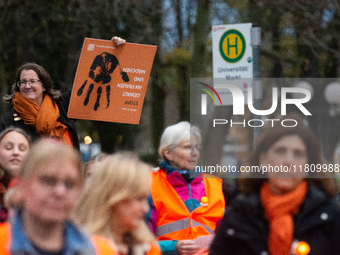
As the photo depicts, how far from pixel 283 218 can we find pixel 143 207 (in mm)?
573

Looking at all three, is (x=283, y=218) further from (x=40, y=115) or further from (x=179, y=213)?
(x=40, y=115)

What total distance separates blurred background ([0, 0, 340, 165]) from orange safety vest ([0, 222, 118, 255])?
8418 millimetres

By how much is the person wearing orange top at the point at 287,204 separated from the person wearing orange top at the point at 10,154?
5.03 feet

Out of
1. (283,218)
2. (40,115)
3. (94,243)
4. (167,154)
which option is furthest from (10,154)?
(283,218)

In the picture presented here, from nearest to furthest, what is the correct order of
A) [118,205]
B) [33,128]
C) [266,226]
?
[118,205]
[266,226]
[33,128]

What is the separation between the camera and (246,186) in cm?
242

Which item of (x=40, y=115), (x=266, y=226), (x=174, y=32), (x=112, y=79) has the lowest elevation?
(x=266, y=226)

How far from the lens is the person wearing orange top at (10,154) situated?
10.9 feet

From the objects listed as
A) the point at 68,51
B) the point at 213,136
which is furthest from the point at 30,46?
the point at 213,136

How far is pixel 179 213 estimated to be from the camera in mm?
3729

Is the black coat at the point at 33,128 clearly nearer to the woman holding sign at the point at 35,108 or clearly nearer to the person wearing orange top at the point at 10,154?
the woman holding sign at the point at 35,108

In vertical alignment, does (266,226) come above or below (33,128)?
below

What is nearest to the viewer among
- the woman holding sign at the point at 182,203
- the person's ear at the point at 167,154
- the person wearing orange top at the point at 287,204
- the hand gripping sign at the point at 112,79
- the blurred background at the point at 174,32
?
the person wearing orange top at the point at 287,204

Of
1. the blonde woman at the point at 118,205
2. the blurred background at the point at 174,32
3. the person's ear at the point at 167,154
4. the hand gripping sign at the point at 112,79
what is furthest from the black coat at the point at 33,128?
the blurred background at the point at 174,32
